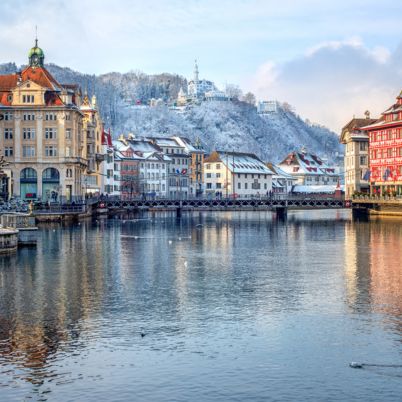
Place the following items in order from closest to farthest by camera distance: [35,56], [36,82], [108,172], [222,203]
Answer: [36,82]
[35,56]
[222,203]
[108,172]

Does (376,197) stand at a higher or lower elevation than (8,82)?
lower

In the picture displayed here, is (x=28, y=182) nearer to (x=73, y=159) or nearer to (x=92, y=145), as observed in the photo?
(x=73, y=159)

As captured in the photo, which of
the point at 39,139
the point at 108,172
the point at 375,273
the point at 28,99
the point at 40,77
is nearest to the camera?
the point at 375,273

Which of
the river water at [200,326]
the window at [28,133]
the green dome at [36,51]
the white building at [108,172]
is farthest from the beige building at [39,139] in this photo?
the river water at [200,326]

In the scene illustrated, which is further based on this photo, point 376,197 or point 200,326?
point 376,197

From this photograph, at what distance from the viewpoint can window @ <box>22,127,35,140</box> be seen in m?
129

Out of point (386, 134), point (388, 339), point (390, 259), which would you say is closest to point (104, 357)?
point (388, 339)

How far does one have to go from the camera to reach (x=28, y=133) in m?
130

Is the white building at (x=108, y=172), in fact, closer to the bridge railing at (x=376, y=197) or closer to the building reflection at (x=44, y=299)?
the bridge railing at (x=376, y=197)

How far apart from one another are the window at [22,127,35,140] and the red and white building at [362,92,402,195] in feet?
191

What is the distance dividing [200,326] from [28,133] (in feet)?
321

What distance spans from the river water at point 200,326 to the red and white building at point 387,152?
251 ft

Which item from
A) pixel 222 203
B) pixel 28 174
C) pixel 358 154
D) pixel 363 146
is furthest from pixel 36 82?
pixel 363 146

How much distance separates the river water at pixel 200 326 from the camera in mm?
27922
